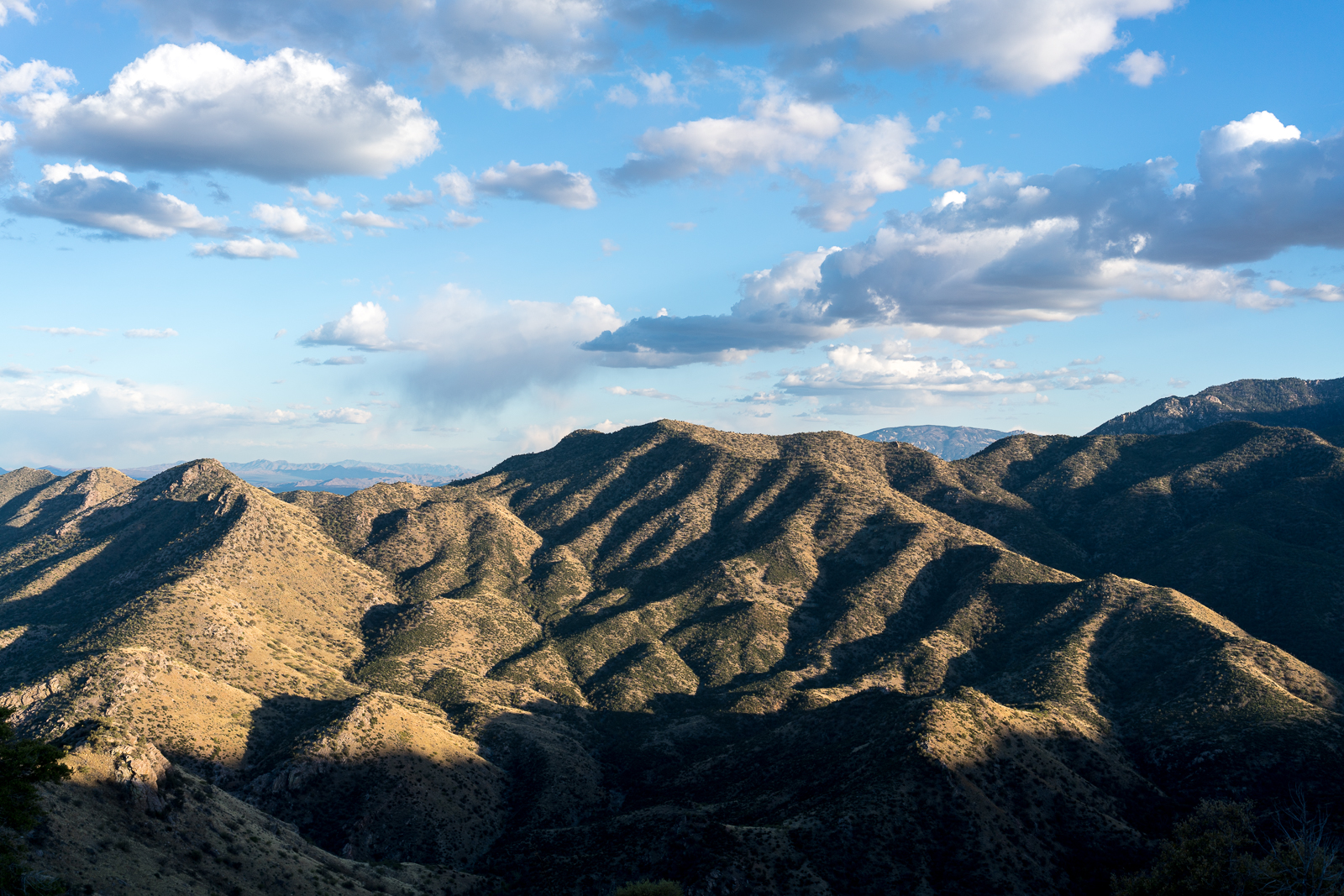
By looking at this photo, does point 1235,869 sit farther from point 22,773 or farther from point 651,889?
point 22,773

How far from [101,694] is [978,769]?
155 metres

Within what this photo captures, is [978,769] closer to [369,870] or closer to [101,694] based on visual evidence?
[369,870]

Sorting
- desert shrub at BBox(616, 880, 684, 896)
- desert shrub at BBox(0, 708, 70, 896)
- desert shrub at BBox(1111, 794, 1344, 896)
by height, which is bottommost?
desert shrub at BBox(616, 880, 684, 896)

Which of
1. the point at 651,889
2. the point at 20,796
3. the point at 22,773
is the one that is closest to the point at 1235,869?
the point at 651,889

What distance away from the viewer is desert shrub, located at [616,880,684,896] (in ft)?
287

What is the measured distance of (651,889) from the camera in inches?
3465

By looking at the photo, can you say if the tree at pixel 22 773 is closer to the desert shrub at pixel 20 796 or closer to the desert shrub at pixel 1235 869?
the desert shrub at pixel 20 796

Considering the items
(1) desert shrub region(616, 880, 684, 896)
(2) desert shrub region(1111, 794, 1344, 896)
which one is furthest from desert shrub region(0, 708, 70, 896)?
(2) desert shrub region(1111, 794, 1344, 896)

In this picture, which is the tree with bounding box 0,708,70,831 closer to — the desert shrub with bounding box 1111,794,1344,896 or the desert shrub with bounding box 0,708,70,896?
the desert shrub with bounding box 0,708,70,896

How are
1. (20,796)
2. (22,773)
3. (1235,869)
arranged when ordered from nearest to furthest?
(20,796) → (22,773) → (1235,869)

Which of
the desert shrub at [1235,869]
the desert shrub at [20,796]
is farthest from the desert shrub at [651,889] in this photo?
the desert shrub at [20,796]

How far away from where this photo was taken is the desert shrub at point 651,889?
287ft

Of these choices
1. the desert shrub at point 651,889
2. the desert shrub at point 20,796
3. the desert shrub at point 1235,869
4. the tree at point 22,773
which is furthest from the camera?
the desert shrub at point 651,889

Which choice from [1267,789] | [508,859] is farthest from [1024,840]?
[508,859]
